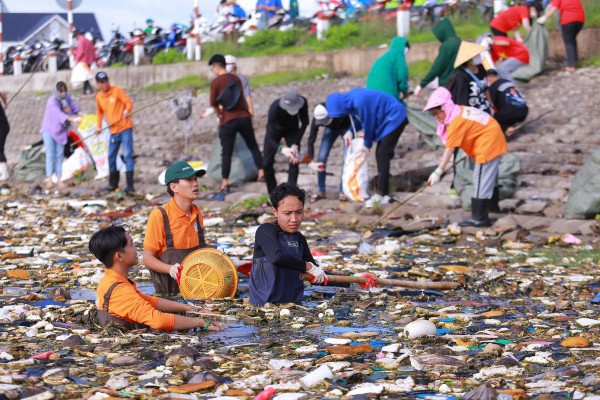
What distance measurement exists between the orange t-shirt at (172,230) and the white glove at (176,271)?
29 centimetres

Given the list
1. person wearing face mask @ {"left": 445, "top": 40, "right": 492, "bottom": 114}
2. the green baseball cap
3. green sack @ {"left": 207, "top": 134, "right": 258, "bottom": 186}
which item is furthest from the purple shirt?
the green baseball cap

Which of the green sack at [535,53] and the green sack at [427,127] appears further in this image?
the green sack at [535,53]

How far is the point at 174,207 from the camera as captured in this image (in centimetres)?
773

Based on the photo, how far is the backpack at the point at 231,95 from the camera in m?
14.0

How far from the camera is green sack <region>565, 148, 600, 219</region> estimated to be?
10.7 metres

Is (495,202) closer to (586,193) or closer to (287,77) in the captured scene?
(586,193)

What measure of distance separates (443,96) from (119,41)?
23.7 metres

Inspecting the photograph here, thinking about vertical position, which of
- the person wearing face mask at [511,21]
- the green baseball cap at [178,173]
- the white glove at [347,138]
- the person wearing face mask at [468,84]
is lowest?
the white glove at [347,138]

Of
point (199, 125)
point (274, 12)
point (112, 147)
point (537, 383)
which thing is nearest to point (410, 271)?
point (537, 383)

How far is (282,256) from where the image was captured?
6938mm

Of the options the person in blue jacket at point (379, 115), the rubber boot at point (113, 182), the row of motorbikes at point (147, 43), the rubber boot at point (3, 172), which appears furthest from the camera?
the row of motorbikes at point (147, 43)

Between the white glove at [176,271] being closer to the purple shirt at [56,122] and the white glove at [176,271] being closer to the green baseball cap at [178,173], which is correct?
the green baseball cap at [178,173]

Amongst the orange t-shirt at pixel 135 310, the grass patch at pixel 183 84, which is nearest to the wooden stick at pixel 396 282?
the orange t-shirt at pixel 135 310

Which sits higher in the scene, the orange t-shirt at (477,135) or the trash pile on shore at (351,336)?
the orange t-shirt at (477,135)
